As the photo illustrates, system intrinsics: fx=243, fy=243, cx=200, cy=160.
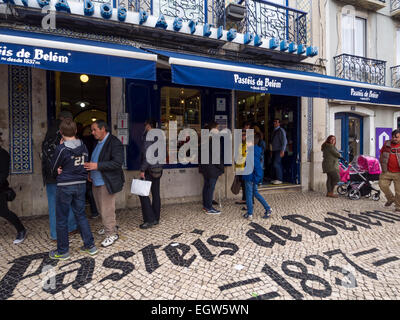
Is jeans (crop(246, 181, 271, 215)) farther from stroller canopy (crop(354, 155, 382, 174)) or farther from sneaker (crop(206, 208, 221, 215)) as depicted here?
stroller canopy (crop(354, 155, 382, 174))

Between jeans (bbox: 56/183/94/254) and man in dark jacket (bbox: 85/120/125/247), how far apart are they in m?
0.32

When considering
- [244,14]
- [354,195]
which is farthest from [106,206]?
[354,195]

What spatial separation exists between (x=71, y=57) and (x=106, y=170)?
5.18 ft

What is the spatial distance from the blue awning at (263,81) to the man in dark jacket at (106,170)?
134cm

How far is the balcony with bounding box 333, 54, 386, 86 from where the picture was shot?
805 cm

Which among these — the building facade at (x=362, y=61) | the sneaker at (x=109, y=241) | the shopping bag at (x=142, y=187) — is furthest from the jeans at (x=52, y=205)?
the building facade at (x=362, y=61)

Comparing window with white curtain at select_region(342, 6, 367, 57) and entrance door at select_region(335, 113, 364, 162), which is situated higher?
window with white curtain at select_region(342, 6, 367, 57)

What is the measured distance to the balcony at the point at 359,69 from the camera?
8.05 m

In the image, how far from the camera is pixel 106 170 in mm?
3406

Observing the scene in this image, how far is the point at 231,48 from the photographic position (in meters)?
6.54

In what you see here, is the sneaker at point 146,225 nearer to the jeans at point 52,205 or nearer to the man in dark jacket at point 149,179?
the man in dark jacket at point 149,179

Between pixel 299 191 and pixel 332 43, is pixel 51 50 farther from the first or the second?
pixel 332 43

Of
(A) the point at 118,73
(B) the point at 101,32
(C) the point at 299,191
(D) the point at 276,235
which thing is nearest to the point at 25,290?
(A) the point at 118,73

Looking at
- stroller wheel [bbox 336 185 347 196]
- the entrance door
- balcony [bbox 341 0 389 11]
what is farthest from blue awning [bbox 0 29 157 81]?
balcony [bbox 341 0 389 11]
